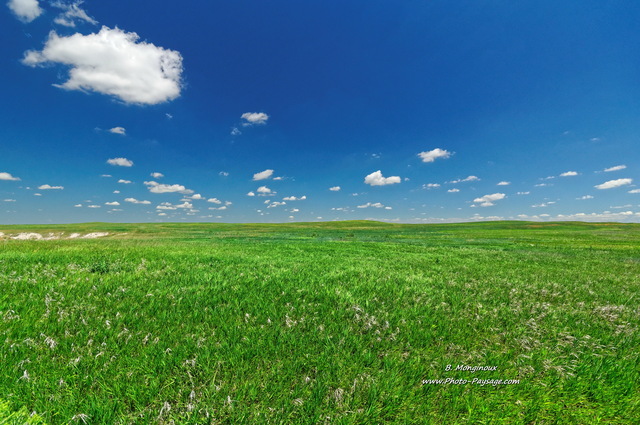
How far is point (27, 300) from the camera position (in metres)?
5.74

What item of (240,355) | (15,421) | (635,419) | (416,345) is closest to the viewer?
(15,421)

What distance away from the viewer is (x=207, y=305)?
6.20m

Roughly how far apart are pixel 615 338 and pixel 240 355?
7.78 meters

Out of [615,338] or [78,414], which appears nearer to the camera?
[78,414]

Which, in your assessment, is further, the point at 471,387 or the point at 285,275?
the point at 285,275

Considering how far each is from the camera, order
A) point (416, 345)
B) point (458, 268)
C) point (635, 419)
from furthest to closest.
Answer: point (458, 268)
point (416, 345)
point (635, 419)

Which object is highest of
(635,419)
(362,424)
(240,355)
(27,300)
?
(27,300)

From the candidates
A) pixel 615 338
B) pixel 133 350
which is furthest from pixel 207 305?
pixel 615 338

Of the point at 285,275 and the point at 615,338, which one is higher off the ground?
the point at 285,275

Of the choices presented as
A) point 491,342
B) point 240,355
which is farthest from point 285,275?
point 491,342

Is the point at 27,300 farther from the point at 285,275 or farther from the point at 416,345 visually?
Result: the point at 416,345

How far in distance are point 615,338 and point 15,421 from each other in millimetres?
9956

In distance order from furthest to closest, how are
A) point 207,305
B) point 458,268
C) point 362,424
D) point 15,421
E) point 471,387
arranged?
point 458,268
point 207,305
point 471,387
point 362,424
point 15,421

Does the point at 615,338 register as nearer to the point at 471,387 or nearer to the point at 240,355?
the point at 471,387
